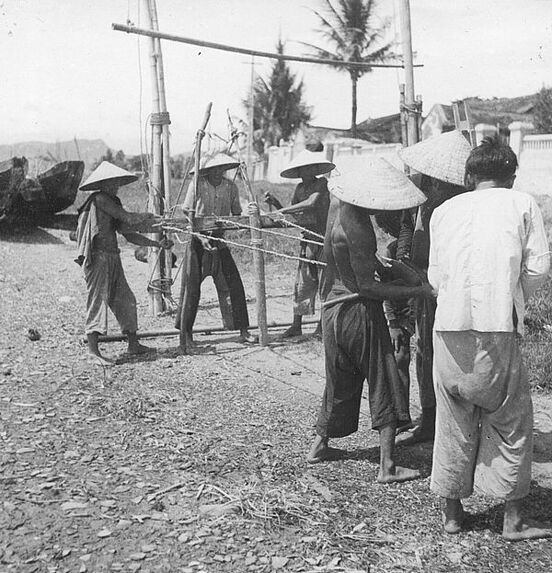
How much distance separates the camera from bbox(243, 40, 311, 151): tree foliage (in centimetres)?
4619

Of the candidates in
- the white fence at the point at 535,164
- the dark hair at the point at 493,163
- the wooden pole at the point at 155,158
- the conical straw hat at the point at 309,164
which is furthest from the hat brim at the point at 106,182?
the white fence at the point at 535,164

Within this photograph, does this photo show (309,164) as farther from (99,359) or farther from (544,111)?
(544,111)

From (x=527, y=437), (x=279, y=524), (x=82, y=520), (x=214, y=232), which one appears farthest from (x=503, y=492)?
(x=214, y=232)

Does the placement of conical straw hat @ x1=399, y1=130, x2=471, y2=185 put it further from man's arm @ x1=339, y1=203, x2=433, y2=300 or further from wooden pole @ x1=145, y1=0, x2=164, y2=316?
wooden pole @ x1=145, y1=0, x2=164, y2=316

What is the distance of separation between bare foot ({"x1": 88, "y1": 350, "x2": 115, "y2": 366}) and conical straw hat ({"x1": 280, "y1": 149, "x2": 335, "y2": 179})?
2.37 metres

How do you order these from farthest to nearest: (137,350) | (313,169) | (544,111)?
(544,111) < (313,169) < (137,350)

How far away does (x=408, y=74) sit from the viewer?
6.71 metres

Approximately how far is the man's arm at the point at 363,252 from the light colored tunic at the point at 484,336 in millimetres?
505

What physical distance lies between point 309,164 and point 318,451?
3604 mm

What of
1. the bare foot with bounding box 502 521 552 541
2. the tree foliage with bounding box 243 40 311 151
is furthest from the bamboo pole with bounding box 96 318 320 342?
the tree foliage with bounding box 243 40 311 151

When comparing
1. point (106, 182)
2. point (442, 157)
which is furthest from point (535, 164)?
point (442, 157)

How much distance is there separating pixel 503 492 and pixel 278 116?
4512 centimetres

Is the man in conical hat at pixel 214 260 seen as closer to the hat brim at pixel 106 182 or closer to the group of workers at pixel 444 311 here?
the hat brim at pixel 106 182

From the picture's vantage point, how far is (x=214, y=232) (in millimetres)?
7465
